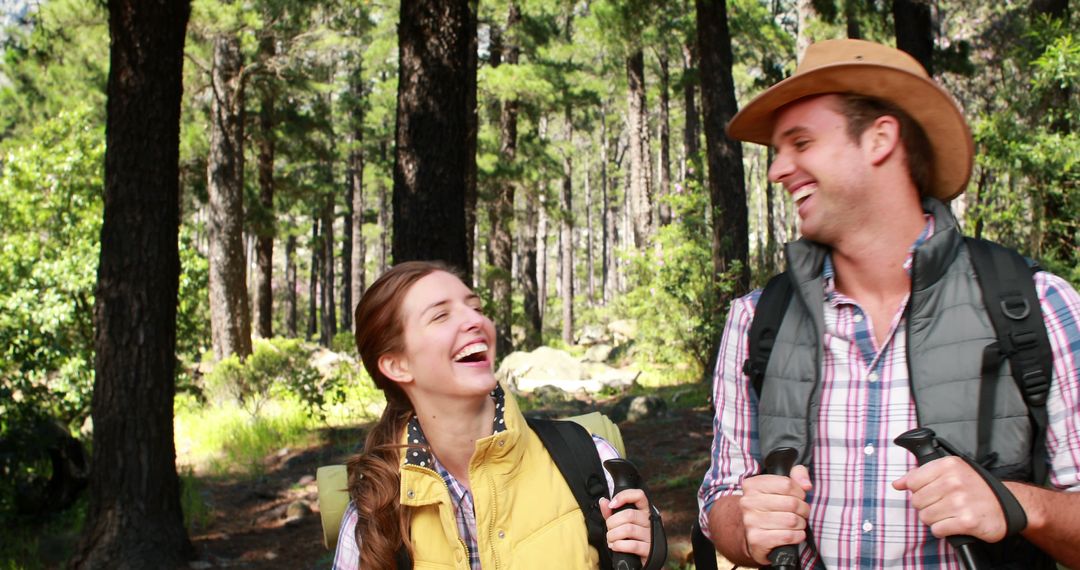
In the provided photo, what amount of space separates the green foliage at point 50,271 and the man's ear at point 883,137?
683cm

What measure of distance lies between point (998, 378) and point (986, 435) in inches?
4.5

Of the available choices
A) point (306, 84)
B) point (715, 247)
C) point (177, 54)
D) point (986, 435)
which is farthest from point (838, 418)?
point (306, 84)

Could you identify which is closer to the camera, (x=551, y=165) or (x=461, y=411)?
(x=461, y=411)

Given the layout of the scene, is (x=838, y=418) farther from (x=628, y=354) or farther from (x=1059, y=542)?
Result: (x=628, y=354)

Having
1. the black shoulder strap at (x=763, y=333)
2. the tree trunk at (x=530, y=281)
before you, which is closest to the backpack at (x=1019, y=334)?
the black shoulder strap at (x=763, y=333)

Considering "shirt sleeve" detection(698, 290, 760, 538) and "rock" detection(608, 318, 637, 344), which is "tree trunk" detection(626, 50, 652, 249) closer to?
"rock" detection(608, 318, 637, 344)

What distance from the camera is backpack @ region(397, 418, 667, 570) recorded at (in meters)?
2.06

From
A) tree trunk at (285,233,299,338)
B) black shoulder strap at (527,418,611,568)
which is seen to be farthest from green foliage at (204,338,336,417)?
tree trunk at (285,233,299,338)

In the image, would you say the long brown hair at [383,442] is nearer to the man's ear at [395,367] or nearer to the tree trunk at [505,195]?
the man's ear at [395,367]

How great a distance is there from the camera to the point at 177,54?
6.14 metres

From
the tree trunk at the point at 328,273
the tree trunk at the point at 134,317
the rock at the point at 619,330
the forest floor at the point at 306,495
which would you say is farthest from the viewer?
the tree trunk at the point at 328,273

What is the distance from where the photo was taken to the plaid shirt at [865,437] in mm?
1857

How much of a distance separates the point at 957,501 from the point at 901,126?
91 centimetres

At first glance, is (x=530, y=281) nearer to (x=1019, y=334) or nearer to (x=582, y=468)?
(x=582, y=468)
